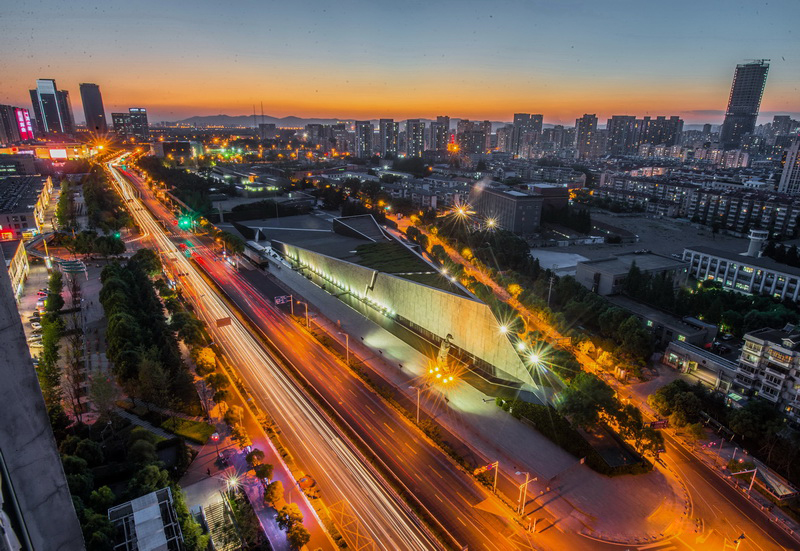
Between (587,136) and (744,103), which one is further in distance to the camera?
(587,136)

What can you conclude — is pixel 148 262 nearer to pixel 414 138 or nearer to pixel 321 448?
pixel 321 448

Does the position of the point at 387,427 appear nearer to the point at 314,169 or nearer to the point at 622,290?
the point at 622,290

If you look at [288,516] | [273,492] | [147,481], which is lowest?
[288,516]

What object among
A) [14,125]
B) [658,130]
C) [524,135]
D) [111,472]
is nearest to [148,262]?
[111,472]

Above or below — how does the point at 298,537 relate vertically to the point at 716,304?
below

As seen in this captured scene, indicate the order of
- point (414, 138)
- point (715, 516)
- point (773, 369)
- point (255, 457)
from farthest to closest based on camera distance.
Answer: point (414, 138) → point (773, 369) → point (255, 457) → point (715, 516)

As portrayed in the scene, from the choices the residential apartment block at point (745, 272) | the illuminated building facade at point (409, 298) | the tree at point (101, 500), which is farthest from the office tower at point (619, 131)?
the tree at point (101, 500)
